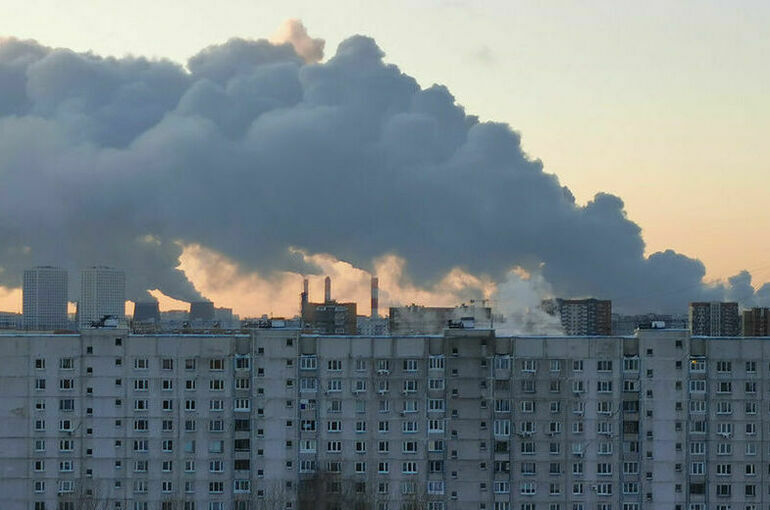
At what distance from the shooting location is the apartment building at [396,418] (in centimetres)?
9525

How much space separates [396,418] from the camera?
317 ft

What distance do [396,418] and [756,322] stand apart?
100544 millimetres

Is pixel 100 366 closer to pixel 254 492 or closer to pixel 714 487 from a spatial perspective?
pixel 254 492

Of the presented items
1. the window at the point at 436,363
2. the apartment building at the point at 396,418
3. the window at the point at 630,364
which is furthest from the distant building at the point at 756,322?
the window at the point at 436,363

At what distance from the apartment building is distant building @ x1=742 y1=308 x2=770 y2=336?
88.4 m

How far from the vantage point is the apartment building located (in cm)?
9525

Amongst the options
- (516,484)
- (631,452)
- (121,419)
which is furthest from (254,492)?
Answer: (631,452)

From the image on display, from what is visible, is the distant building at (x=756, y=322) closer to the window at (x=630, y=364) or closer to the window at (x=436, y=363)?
the window at (x=630, y=364)

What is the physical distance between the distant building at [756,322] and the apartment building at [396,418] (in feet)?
290

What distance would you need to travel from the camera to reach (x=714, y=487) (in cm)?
9519

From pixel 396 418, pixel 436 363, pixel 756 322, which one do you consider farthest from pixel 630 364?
pixel 756 322

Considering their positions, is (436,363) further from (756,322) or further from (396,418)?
(756,322)

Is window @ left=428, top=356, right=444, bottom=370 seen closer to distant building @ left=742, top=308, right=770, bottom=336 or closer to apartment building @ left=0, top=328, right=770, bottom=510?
apartment building @ left=0, top=328, right=770, bottom=510

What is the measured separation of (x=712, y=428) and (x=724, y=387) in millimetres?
3002
